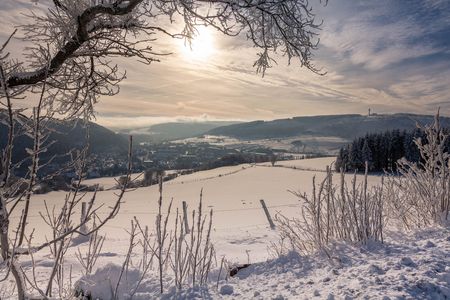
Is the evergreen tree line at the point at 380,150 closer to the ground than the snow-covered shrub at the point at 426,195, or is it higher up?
closer to the ground

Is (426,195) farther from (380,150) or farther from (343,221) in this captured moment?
(380,150)

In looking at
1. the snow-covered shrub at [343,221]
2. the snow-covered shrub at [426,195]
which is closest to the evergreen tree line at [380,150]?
the snow-covered shrub at [426,195]

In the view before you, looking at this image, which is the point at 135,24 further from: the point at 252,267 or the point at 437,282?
the point at 437,282

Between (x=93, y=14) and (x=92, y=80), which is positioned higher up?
(x=93, y=14)

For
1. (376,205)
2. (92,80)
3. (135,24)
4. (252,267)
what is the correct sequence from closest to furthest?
(135,24), (92,80), (252,267), (376,205)

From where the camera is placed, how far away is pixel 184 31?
12.5 feet

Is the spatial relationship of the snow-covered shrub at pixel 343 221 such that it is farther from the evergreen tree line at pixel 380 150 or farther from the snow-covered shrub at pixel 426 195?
the evergreen tree line at pixel 380 150

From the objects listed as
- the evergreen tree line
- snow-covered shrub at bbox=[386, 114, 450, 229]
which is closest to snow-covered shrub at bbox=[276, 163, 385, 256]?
snow-covered shrub at bbox=[386, 114, 450, 229]

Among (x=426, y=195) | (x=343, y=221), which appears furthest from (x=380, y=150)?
(x=343, y=221)

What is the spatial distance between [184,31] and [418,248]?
3371 mm

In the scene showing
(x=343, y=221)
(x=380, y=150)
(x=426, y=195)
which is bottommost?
(x=380, y=150)

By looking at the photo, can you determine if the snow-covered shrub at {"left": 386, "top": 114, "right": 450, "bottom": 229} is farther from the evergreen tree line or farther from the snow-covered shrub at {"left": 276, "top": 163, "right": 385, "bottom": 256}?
the evergreen tree line

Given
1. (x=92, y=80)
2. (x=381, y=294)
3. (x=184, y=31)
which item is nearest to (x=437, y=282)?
(x=381, y=294)

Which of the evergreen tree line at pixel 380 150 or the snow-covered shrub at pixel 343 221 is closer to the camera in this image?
the snow-covered shrub at pixel 343 221
